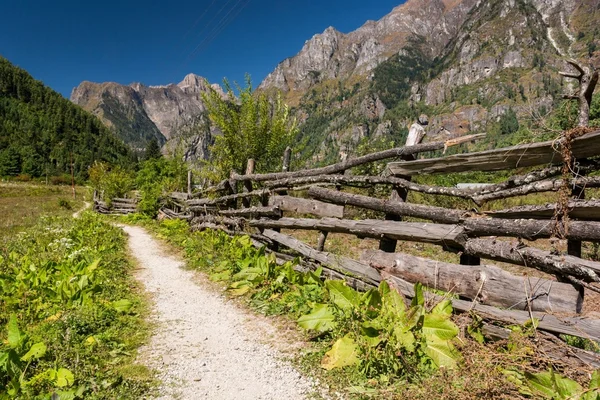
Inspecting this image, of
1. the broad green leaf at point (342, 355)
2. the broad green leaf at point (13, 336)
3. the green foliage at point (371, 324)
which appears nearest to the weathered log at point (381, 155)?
the green foliage at point (371, 324)

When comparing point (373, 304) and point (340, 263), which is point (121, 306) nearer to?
point (340, 263)

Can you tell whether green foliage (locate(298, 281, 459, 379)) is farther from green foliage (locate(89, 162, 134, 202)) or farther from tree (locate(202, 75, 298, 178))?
green foliage (locate(89, 162, 134, 202))

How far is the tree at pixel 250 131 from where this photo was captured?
11.3 m

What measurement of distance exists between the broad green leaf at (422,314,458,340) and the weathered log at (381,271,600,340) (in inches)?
15.8

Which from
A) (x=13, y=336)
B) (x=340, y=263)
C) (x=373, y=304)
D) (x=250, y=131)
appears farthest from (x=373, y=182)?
(x=250, y=131)

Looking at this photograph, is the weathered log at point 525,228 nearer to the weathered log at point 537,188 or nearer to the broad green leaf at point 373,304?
the weathered log at point 537,188

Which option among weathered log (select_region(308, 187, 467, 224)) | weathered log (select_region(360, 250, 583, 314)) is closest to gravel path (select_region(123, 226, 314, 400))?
weathered log (select_region(360, 250, 583, 314))

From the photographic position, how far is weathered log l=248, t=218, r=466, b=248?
3701 mm

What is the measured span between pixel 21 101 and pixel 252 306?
516ft

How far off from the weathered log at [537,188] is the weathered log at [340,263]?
170cm

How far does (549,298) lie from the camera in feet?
9.55

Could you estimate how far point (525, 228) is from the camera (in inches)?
125

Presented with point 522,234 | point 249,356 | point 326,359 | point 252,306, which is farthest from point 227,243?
point 522,234

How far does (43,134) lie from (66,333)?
422ft
